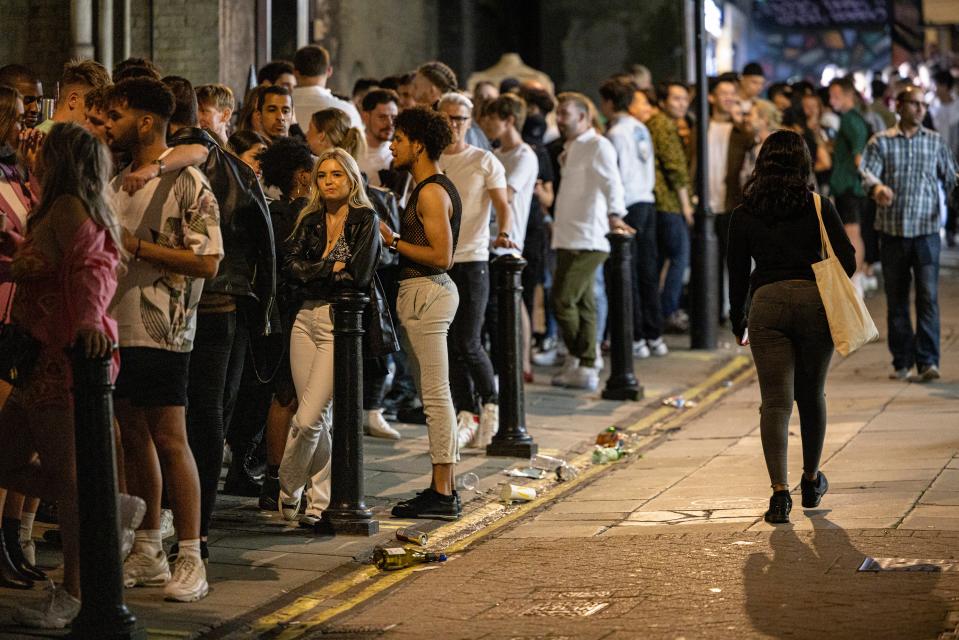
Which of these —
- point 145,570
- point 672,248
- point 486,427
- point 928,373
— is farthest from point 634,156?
point 145,570

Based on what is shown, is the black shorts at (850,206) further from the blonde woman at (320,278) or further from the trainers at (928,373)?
the blonde woman at (320,278)

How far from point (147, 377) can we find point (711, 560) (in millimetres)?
2459

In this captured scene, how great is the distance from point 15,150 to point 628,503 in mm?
3495

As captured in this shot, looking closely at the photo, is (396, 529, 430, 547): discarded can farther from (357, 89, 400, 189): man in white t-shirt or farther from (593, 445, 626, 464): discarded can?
(357, 89, 400, 189): man in white t-shirt

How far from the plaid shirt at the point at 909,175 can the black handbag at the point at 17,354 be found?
806 cm

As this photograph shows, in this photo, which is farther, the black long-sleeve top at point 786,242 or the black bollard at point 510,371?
the black bollard at point 510,371

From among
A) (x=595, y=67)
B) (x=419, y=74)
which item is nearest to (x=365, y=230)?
(x=419, y=74)

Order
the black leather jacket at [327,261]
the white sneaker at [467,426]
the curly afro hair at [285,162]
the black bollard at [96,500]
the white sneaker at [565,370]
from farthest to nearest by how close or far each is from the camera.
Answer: the white sneaker at [565,370] < the white sneaker at [467,426] < the curly afro hair at [285,162] < the black leather jacket at [327,261] < the black bollard at [96,500]

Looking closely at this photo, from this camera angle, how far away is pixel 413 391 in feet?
39.4

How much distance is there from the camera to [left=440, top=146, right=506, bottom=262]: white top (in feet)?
34.0

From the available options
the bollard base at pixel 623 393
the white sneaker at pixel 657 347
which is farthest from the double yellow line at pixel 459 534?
the white sneaker at pixel 657 347

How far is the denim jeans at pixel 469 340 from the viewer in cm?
1030

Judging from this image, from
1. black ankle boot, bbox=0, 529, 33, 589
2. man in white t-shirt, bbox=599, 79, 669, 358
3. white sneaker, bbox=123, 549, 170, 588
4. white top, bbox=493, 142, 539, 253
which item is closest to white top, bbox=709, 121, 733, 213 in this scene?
man in white t-shirt, bbox=599, 79, 669, 358

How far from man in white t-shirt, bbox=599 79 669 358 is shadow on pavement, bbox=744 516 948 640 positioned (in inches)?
272
